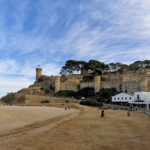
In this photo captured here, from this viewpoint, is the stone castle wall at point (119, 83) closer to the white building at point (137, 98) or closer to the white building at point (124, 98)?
the white building at point (137, 98)

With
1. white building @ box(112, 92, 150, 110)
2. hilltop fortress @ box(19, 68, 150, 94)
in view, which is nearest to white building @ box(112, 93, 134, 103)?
white building @ box(112, 92, 150, 110)

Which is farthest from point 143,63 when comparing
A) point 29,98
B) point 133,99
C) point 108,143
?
point 108,143

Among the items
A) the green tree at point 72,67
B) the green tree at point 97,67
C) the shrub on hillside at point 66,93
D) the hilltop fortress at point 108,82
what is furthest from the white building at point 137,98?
the green tree at point 72,67

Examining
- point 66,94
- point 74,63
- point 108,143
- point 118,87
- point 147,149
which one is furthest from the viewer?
point 74,63

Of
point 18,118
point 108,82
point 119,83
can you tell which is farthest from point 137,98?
point 18,118

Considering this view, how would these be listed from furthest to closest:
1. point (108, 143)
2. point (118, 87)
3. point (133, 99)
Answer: point (118, 87), point (133, 99), point (108, 143)

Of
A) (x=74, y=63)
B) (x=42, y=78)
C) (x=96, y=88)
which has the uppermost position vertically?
(x=74, y=63)

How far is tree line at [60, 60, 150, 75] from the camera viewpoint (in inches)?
2810

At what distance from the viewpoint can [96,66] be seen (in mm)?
71000

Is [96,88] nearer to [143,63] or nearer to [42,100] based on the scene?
[42,100]

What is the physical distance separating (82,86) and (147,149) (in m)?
53.8

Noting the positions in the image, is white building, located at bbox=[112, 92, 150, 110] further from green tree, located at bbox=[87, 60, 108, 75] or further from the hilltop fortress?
green tree, located at bbox=[87, 60, 108, 75]

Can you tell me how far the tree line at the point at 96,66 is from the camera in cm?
7138

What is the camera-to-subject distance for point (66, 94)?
197 ft
